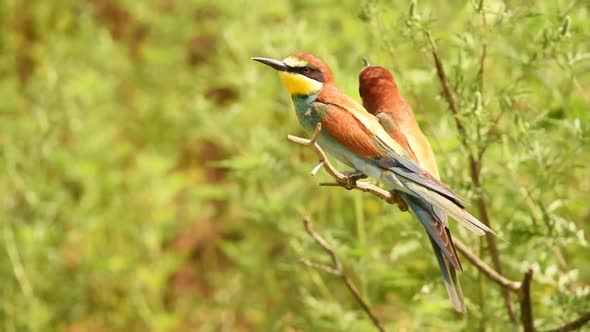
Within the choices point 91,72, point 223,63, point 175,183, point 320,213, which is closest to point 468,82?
point 320,213

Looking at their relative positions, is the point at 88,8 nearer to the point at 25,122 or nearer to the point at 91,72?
the point at 91,72

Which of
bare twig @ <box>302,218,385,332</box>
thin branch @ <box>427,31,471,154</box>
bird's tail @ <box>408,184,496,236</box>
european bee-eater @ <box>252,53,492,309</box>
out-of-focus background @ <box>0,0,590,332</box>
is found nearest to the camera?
bird's tail @ <box>408,184,496,236</box>

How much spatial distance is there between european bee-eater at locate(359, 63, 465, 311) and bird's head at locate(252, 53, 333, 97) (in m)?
0.09

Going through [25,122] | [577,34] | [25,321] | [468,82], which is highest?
[577,34]

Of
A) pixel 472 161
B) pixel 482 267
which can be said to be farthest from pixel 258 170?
pixel 482 267

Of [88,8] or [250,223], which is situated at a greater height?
[88,8]

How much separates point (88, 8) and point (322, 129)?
3.80 metres

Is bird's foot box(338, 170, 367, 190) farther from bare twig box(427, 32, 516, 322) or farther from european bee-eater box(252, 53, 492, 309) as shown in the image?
bare twig box(427, 32, 516, 322)

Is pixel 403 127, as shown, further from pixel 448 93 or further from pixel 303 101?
pixel 448 93

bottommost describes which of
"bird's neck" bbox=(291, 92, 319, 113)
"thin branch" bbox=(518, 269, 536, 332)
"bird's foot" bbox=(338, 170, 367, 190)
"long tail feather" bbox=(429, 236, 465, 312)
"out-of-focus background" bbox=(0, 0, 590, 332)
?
"out-of-focus background" bbox=(0, 0, 590, 332)

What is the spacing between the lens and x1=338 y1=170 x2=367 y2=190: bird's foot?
3.89 ft

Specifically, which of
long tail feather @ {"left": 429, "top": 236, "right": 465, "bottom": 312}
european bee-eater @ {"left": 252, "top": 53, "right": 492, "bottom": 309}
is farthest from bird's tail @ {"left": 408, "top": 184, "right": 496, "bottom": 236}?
long tail feather @ {"left": 429, "top": 236, "right": 465, "bottom": 312}

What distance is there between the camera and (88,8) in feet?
15.3

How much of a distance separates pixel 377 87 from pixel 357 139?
7cm
